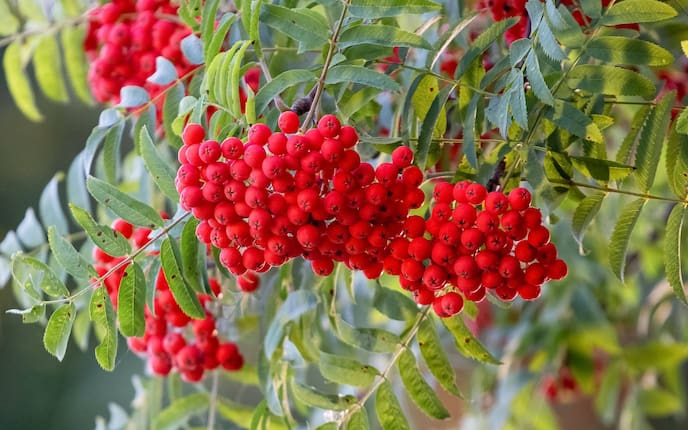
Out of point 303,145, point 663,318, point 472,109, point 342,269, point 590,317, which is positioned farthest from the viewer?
point 663,318

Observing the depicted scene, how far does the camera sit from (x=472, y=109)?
0.85 meters

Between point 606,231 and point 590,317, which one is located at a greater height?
point 606,231

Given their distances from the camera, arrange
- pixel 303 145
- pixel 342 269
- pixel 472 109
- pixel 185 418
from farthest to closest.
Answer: pixel 185 418
pixel 342 269
pixel 472 109
pixel 303 145

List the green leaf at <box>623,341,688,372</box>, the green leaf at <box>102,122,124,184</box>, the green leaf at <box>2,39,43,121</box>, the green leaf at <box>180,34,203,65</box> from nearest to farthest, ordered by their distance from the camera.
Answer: the green leaf at <box>180,34,203,65</box>
the green leaf at <box>102,122,124,184</box>
the green leaf at <box>2,39,43,121</box>
the green leaf at <box>623,341,688,372</box>

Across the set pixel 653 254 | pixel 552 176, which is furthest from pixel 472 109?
pixel 653 254

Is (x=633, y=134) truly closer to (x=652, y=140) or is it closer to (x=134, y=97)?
(x=652, y=140)

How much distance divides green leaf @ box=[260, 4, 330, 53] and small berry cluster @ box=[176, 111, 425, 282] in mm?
112

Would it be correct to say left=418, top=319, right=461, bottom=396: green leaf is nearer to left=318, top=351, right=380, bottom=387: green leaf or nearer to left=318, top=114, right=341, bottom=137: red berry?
left=318, top=351, right=380, bottom=387: green leaf

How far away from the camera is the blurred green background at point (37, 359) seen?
11.5 ft

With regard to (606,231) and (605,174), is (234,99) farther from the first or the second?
(606,231)

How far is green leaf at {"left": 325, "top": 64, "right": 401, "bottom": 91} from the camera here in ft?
2.64

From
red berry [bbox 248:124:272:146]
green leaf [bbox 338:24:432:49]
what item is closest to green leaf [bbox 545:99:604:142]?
green leaf [bbox 338:24:432:49]

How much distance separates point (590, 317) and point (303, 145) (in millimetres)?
1127

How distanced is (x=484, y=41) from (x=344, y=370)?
0.39 m
